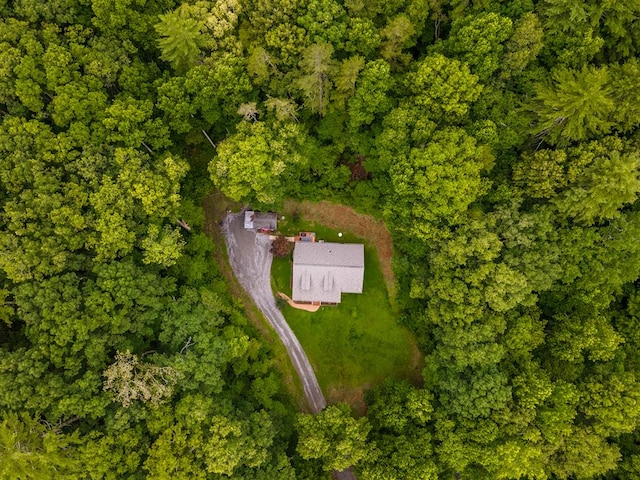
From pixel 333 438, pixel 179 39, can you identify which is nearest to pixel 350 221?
pixel 333 438

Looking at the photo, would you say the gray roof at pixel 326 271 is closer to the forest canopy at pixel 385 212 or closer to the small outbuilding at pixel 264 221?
the small outbuilding at pixel 264 221

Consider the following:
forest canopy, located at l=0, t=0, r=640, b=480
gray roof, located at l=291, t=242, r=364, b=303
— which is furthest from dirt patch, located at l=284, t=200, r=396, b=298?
forest canopy, located at l=0, t=0, r=640, b=480

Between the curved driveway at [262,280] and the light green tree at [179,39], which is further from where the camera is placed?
the curved driveway at [262,280]

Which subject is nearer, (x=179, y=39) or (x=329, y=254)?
(x=179, y=39)

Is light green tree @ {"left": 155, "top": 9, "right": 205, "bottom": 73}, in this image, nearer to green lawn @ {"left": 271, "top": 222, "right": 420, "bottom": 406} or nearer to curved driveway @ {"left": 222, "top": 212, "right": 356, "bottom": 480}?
curved driveway @ {"left": 222, "top": 212, "right": 356, "bottom": 480}

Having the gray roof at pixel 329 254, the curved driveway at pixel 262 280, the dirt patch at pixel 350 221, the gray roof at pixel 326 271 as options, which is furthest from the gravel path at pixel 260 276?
the dirt patch at pixel 350 221

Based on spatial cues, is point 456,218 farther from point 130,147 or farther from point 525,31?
point 130,147

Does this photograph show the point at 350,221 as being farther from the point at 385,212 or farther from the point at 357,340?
the point at 357,340
